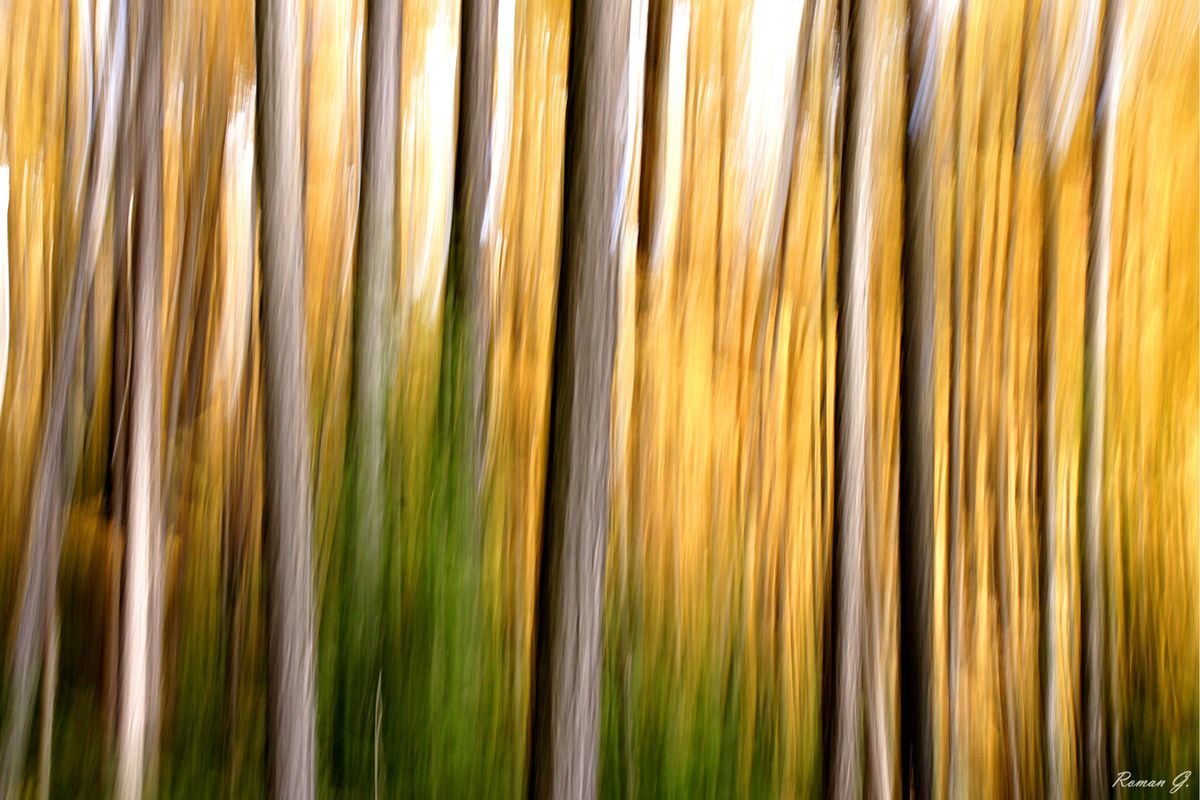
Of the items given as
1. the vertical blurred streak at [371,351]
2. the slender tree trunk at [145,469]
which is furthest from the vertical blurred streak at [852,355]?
the slender tree trunk at [145,469]

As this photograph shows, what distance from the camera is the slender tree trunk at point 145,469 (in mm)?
532

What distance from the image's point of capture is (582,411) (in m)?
0.57

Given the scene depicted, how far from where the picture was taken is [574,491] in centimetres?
57

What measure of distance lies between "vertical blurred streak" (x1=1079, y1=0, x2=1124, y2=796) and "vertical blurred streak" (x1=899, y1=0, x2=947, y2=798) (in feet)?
0.31

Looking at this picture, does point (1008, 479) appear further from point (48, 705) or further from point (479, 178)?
point (48, 705)

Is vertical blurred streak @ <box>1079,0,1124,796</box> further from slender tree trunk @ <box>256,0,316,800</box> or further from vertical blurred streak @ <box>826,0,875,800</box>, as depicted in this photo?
slender tree trunk @ <box>256,0,316,800</box>

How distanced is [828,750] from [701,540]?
15 centimetres

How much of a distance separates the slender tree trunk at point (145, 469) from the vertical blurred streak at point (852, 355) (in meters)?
0.38

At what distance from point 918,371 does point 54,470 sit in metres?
0.49
